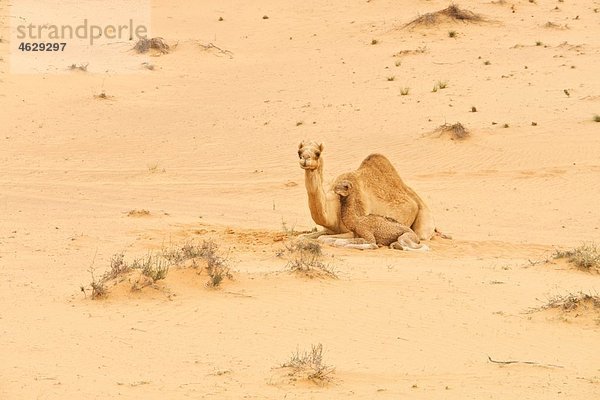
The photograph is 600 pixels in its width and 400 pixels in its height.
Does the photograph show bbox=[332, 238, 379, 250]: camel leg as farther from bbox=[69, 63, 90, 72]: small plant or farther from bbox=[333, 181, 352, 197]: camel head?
bbox=[69, 63, 90, 72]: small plant

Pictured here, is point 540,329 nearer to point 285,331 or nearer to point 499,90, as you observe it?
point 285,331

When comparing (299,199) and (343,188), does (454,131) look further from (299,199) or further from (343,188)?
(343,188)

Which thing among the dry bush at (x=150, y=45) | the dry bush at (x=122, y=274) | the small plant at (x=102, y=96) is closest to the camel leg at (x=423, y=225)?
the dry bush at (x=122, y=274)

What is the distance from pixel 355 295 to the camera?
10805mm

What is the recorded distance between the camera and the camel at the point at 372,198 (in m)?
13.4

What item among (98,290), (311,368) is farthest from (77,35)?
(311,368)

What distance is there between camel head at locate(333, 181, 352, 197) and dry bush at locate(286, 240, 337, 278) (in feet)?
3.48

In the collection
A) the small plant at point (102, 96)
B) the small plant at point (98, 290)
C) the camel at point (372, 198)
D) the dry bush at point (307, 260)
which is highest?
the small plant at point (102, 96)

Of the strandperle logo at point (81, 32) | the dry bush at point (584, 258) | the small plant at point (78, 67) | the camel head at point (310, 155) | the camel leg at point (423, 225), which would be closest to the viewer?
the dry bush at point (584, 258)

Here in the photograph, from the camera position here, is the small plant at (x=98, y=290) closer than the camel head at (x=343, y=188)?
Yes

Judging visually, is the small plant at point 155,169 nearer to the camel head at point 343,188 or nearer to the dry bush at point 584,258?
the camel head at point 343,188

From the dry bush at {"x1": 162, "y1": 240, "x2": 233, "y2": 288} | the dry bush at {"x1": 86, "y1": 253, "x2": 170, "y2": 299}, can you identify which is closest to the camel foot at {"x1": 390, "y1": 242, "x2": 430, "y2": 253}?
the dry bush at {"x1": 162, "y1": 240, "x2": 233, "y2": 288}

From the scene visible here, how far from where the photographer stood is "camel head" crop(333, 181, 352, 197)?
45.2ft

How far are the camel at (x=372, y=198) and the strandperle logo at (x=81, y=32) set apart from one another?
73.1ft
